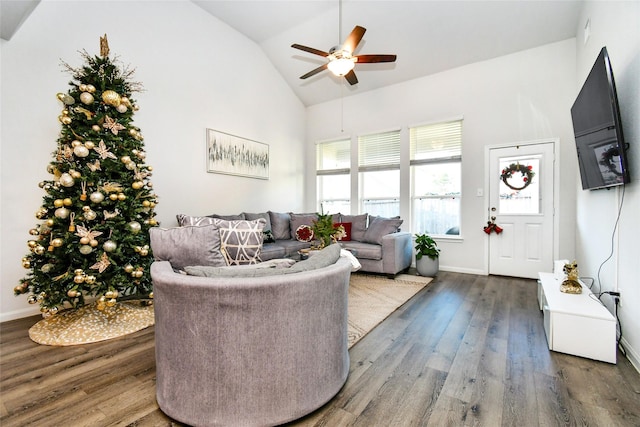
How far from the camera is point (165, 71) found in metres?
3.84

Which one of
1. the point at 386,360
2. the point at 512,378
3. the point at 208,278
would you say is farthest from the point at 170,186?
the point at 512,378

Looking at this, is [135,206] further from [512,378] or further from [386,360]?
[512,378]

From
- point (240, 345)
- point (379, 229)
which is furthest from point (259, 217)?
point (240, 345)

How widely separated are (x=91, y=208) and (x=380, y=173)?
14.7 feet

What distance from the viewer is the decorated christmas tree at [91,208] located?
2.30 meters

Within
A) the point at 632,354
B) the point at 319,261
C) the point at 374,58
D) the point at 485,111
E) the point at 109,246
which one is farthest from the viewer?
the point at 485,111

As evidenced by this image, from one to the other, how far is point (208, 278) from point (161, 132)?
131 inches

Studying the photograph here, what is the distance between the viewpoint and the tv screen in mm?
1939

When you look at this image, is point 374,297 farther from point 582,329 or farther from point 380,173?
point 380,173

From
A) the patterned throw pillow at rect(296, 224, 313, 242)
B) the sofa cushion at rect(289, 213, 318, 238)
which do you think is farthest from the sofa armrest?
the sofa cushion at rect(289, 213, 318, 238)

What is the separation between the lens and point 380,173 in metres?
5.55

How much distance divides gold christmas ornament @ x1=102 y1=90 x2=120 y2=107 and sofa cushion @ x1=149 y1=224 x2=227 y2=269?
1.24 metres

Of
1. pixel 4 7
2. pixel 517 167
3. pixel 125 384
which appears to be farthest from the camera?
pixel 517 167

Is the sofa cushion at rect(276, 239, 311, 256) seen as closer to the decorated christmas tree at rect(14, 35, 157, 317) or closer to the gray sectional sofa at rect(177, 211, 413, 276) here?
the gray sectional sofa at rect(177, 211, 413, 276)
